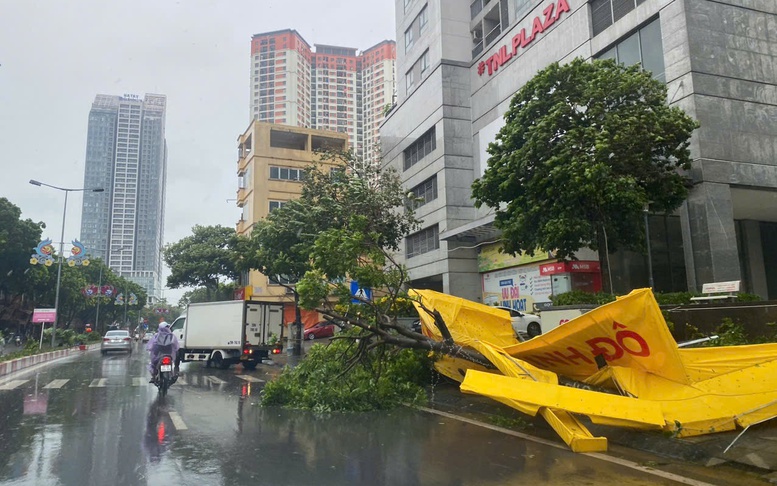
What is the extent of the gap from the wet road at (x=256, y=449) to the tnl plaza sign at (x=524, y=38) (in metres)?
20.6

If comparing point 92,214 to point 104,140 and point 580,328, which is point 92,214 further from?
point 580,328

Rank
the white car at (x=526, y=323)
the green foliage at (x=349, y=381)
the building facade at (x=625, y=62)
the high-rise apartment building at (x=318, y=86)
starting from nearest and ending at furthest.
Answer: the green foliage at (x=349, y=381), the building facade at (x=625, y=62), the white car at (x=526, y=323), the high-rise apartment building at (x=318, y=86)

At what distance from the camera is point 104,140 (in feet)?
225

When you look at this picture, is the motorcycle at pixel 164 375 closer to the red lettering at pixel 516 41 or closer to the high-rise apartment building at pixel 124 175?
the red lettering at pixel 516 41

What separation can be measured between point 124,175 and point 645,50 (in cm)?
7285

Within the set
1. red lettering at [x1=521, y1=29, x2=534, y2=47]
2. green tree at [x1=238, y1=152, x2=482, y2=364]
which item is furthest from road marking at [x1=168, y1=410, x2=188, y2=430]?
red lettering at [x1=521, y1=29, x2=534, y2=47]

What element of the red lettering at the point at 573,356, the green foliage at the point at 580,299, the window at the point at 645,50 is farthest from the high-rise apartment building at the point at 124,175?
the red lettering at the point at 573,356

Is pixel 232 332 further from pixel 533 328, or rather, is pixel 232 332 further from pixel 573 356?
pixel 573 356

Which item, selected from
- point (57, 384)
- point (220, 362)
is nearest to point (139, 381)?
point (57, 384)

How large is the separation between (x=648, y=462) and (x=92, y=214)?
8409cm

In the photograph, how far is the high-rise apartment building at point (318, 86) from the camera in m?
99.6

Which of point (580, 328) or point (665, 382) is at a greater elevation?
point (580, 328)

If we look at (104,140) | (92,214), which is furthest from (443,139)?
(92,214)

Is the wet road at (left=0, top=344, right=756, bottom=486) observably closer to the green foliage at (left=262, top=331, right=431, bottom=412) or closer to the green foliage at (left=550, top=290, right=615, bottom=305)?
the green foliage at (left=262, top=331, right=431, bottom=412)
